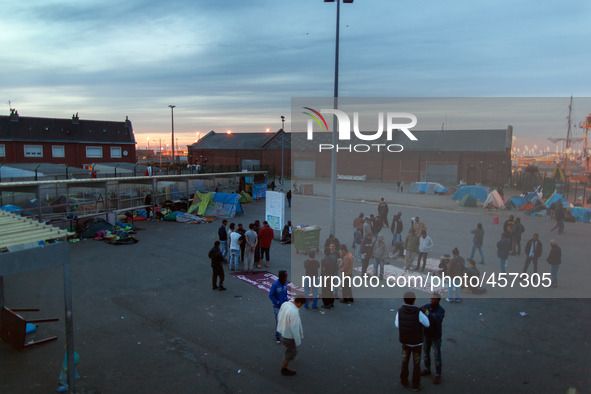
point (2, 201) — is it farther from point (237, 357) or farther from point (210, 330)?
point (237, 357)

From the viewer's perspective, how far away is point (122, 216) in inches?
868

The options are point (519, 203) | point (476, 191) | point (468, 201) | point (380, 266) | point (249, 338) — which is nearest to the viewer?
point (249, 338)

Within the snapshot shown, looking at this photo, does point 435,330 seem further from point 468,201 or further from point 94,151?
point 94,151

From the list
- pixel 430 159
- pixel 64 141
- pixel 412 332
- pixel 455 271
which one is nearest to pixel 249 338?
pixel 412 332

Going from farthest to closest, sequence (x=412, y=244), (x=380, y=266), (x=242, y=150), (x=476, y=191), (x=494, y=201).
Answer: (x=242, y=150) → (x=476, y=191) → (x=494, y=201) → (x=412, y=244) → (x=380, y=266)

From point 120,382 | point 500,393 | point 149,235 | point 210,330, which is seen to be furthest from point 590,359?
point 149,235

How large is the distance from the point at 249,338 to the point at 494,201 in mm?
23140

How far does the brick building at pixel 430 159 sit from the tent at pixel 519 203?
8.07 ft

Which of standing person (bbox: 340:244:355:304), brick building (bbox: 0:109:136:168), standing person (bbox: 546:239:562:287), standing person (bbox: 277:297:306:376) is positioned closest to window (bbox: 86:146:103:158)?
brick building (bbox: 0:109:136:168)

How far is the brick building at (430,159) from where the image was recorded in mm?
23766

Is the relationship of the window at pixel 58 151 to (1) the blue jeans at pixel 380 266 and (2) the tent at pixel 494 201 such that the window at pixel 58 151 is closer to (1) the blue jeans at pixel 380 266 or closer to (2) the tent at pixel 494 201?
(2) the tent at pixel 494 201

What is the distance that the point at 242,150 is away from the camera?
64.9 metres

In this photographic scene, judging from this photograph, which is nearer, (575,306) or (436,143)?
(575,306)

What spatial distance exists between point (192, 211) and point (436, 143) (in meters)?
17.5
